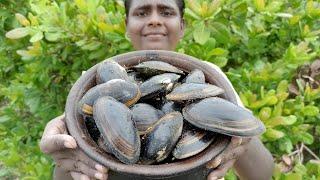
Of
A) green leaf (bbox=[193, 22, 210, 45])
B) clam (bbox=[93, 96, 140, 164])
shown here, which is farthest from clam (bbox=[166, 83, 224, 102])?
green leaf (bbox=[193, 22, 210, 45])

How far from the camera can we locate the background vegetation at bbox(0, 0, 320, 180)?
1848 millimetres

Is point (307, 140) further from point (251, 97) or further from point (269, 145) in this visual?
point (251, 97)

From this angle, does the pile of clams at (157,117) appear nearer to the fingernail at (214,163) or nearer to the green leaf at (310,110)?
the fingernail at (214,163)

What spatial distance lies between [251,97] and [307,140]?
0.32 metres

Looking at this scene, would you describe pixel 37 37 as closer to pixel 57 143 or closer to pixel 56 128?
pixel 56 128

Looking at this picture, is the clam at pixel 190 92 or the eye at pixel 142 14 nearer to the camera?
the clam at pixel 190 92

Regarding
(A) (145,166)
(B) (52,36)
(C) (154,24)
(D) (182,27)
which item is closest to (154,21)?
(C) (154,24)

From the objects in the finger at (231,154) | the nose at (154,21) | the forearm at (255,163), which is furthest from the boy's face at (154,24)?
the finger at (231,154)

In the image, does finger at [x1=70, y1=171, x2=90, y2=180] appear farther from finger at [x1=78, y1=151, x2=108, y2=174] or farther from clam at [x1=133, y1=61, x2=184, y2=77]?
clam at [x1=133, y1=61, x2=184, y2=77]

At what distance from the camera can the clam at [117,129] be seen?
3.33ft

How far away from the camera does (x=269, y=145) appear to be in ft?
6.97

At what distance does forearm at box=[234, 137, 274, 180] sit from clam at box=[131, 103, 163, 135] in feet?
1.87

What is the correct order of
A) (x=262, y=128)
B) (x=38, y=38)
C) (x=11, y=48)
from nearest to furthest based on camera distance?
(x=262, y=128), (x=38, y=38), (x=11, y=48)

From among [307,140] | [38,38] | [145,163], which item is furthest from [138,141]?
[307,140]
